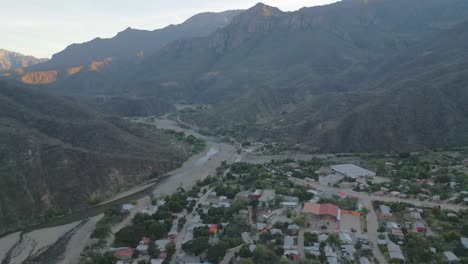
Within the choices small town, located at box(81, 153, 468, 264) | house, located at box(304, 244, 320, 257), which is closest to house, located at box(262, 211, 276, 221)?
small town, located at box(81, 153, 468, 264)

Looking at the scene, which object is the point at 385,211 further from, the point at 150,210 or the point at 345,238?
the point at 150,210

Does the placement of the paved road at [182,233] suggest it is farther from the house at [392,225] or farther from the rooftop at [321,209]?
the house at [392,225]

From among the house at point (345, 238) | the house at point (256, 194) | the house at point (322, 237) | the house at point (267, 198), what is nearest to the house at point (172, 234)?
the house at point (267, 198)

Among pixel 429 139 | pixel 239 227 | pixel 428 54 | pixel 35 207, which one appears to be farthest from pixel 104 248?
pixel 428 54

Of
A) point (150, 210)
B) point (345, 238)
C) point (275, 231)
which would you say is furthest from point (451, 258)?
point (150, 210)

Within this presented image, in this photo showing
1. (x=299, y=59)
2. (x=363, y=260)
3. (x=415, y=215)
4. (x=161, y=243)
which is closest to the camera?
(x=363, y=260)

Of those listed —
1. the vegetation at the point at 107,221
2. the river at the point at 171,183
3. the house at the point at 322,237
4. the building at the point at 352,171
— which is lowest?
the river at the point at 171,183
